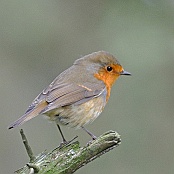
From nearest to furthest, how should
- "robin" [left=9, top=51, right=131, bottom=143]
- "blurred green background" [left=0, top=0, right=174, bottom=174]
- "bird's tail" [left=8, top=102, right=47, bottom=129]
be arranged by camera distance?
"bird's tail" [left=8, top=102, right=47, bottom=129], "robin" [left=9, top=51, right=131, bottom=143], "blurred green background" [left=0, top=0, right=174, bottom=174]

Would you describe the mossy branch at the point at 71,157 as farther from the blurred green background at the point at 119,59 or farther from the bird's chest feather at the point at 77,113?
the blurred green background at the point at 119,59

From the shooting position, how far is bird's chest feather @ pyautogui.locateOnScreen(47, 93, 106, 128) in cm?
618

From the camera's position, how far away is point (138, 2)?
7.88 metres

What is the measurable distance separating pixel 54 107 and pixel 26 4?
2271 millimetres

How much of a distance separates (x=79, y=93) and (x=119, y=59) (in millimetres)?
1584

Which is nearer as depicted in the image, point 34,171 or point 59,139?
point 34,171

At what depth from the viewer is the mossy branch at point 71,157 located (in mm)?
5012

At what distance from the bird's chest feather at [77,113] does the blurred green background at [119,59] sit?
1465 mm

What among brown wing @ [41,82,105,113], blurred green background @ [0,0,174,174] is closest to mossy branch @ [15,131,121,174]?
brown wing @ [41,82,105,113]

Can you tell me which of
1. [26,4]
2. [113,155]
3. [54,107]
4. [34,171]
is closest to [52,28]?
[26,4]

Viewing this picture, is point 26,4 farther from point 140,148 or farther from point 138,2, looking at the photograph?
point 140,148

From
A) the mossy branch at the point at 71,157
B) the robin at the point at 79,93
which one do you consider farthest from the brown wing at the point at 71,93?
the mossy branch at the point at 71,157

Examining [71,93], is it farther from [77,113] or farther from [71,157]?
[71,157]

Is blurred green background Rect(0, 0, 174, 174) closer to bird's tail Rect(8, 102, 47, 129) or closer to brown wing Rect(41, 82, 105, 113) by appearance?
brown wing Rect(41, 82, 105, 113)
